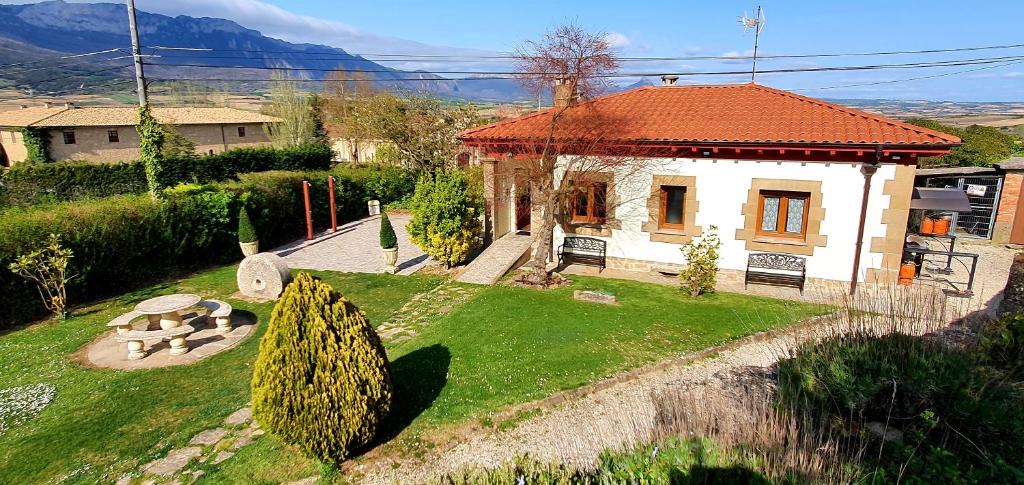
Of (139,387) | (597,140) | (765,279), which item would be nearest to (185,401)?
(139,387)

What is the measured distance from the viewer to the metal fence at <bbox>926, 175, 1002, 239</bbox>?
17188 mm

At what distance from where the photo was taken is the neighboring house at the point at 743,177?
453 inches

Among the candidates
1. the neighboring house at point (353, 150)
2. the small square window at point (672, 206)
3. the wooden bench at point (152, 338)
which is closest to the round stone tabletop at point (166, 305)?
the wooden bench at point (152, 338)

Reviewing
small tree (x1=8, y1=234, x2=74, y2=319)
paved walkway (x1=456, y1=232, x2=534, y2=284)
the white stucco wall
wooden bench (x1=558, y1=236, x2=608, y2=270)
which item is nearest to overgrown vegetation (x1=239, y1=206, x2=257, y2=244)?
small tree (x1=8, y1=234, x2=74, y2=319)

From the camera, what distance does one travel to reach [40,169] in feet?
87.4

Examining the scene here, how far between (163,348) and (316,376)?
20.3ft

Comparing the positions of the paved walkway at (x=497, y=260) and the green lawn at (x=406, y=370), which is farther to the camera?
the paved walkway at (x=497, y=260)

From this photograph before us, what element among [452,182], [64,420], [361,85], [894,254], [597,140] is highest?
[361,85]

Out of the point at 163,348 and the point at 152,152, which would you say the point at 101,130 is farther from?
the point at 163,348

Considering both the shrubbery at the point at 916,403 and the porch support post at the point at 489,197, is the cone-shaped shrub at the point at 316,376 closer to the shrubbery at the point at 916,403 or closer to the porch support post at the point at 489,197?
the shrubbery at the point at 916,403

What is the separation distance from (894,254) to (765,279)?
8.98ft

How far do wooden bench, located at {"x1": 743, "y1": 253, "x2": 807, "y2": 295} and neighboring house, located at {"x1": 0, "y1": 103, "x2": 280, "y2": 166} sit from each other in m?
35.6

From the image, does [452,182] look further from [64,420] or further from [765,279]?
[64,420]

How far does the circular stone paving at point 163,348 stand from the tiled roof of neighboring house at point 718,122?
777 cm
